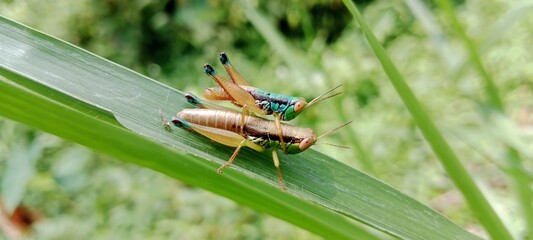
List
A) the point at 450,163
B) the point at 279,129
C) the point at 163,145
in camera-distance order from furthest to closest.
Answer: the point at 279,129 → the point at 450,163 → the point at 163,145

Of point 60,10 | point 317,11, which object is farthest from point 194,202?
point 317,11

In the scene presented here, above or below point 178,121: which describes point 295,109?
above

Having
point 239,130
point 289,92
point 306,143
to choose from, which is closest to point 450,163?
point 306,143

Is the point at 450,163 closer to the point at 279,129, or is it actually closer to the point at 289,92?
the point at 279,129

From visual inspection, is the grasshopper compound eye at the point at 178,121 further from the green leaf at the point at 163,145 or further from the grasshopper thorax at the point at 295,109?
the grasshopper thorax at the point at 295,109

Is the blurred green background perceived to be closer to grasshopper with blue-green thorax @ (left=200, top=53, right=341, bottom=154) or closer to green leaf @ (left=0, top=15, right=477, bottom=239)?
grasshopper with blue-green thorax @ (left=200, top=53, right=341, bottom=154)

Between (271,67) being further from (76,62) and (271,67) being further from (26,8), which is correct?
(76,62)

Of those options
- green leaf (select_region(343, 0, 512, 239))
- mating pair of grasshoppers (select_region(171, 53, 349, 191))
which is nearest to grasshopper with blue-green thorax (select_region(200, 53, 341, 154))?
mating pair of grasshoppers (select_region(171, 53, 349, 191))

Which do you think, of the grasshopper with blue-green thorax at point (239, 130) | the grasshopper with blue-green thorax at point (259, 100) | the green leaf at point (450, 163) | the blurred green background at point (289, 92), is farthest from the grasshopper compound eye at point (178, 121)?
the blurred green background at point (289, 92)

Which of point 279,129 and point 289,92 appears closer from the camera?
point 279,129
